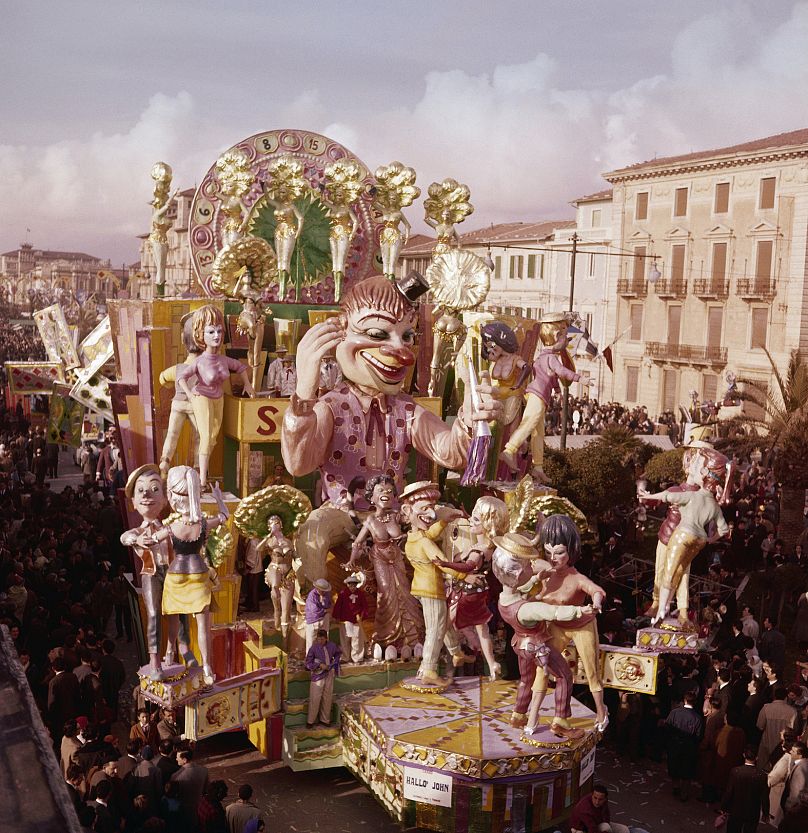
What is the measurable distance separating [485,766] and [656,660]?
2518mm

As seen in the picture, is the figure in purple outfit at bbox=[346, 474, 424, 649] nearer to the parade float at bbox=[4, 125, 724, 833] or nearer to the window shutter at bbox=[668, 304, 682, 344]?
the parade float at bbox=[4, 125, 724, 833]

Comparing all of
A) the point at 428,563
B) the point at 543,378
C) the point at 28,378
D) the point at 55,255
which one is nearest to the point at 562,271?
the point at 28,378

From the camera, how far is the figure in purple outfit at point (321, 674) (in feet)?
32.3

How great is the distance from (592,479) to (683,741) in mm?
9309

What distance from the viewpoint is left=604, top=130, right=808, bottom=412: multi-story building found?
37812 millimetres

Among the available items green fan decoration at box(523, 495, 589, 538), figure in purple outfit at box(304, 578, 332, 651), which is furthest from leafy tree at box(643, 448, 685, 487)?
figure in purple outfit at box(304, 578, 332, 651)

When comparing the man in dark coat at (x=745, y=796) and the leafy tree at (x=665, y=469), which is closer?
the man in dark coat at (x=745, y=796)

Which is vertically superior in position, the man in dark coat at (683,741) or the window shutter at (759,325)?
the window shutter at (759,325)

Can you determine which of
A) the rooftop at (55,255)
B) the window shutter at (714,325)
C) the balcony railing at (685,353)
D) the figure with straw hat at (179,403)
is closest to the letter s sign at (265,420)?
the figure with straw hat at (179,403)

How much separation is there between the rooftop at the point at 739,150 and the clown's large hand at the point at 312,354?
101ft

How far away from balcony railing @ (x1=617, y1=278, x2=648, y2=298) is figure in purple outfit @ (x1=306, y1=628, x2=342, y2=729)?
36.0 m

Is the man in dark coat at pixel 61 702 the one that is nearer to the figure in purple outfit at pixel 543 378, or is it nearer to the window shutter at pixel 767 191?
the figure in purple outfit at pixel 543 378

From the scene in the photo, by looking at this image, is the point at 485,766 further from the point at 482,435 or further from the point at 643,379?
the point at 643,379

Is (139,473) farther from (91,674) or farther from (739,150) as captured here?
(739,150)
